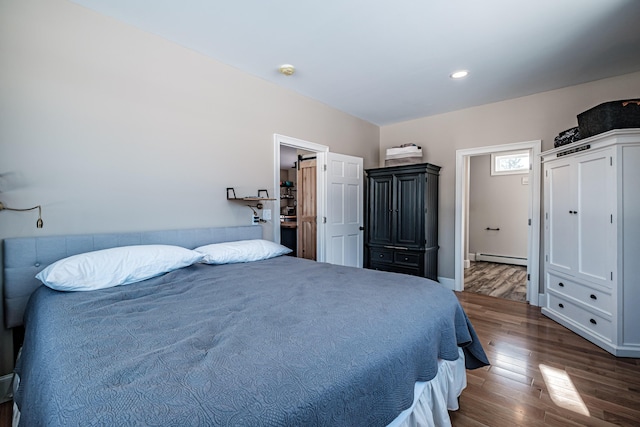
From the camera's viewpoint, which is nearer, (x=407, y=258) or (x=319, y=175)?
(x=319, y=175)

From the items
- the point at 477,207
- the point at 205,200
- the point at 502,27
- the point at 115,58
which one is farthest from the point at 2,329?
the point at 477,207

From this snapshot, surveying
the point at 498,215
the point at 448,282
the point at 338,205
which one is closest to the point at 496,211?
the point at 498,215

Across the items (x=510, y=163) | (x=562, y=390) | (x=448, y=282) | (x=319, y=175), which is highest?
(x=510, y=163)

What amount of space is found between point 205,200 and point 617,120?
11.9 ft

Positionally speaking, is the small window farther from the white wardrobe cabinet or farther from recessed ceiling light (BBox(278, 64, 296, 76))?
recessed ceiling light (BBox(278, 64, 296, 76))

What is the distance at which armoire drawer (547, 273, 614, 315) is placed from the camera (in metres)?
2.47

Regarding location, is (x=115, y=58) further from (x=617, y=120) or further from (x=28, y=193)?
(x=617, y=120)

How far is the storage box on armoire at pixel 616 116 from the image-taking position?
2395mm

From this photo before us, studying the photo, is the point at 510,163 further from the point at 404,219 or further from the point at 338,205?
the point at 338,205

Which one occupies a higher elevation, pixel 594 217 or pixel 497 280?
pixel 594 217

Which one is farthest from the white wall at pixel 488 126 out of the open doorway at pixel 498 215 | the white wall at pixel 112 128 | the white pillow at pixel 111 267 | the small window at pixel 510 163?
the white pillow at pixel 111 267

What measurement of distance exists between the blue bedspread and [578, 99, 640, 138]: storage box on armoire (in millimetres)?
2225

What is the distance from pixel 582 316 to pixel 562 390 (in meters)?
1.20

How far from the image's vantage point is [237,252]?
95.0 inches
